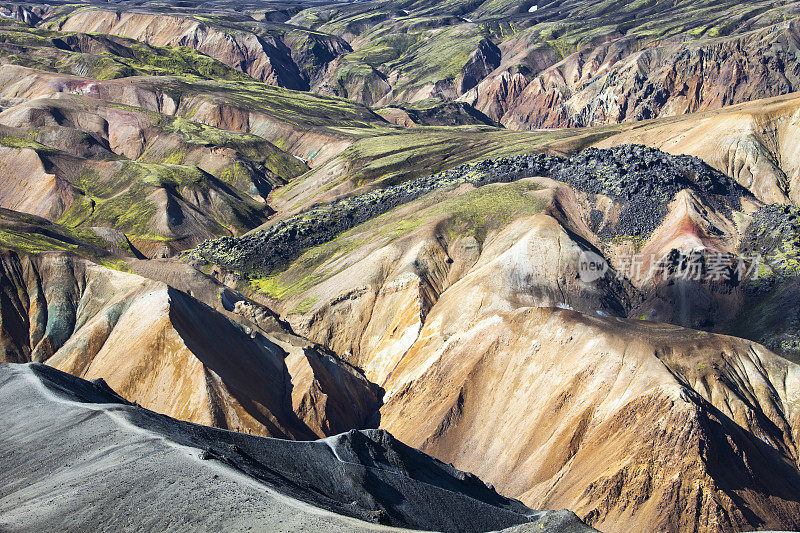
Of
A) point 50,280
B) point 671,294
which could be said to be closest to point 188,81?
point 50,280

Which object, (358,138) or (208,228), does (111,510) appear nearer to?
(208,228)

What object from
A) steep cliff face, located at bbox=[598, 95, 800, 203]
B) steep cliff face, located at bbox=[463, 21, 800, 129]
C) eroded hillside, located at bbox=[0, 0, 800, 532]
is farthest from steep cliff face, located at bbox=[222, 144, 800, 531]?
steep cliff face, located at bbox=[463, 21, 800, 129]

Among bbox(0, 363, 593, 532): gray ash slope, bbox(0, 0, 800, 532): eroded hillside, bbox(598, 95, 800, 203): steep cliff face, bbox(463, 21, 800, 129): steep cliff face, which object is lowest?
bbox(0, 363, 593, 532): gray ash slope

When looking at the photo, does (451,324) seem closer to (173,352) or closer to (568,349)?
(568,349)

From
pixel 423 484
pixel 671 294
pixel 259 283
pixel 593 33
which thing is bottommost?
pixel 423 484

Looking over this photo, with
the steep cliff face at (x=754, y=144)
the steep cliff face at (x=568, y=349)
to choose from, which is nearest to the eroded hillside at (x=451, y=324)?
the steep cliff face at (x=568, y=349)

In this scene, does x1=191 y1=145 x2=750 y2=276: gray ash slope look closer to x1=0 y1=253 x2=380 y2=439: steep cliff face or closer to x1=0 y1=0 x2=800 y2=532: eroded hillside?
x1=0 y1=0 x2=800 y2=532: eroded hillside
